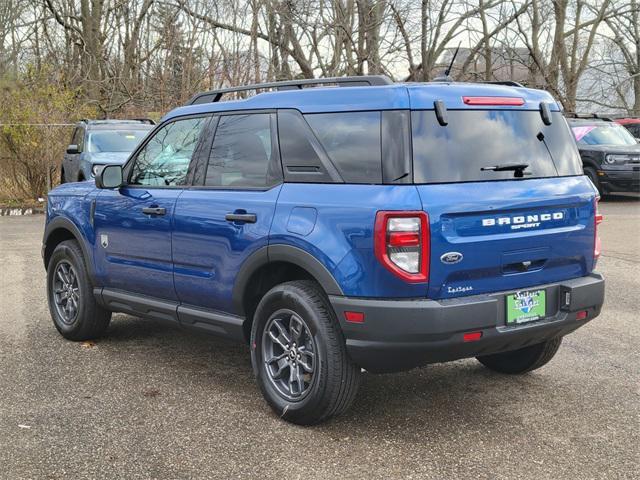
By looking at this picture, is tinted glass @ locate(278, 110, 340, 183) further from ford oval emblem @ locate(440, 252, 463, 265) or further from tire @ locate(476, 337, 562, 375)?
tire @ locate(476, 337, 562, 375)

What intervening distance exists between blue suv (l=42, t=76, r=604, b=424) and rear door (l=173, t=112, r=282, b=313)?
0.01m

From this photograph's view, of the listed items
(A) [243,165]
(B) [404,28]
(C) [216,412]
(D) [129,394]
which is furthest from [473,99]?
(B) [404,28]

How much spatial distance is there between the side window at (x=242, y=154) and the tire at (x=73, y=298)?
1.69 metres

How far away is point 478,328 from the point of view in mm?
3881

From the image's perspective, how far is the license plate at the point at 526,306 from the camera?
403 centimetres

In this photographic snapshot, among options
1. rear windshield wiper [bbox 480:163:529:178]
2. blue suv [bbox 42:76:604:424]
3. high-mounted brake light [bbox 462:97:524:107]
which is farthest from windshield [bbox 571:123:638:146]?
rear windshield wiper [bbox 480:163:529:178]

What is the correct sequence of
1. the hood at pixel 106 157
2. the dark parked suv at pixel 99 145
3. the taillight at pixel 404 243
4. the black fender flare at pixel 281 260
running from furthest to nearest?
the dark parked suv at pixel 99 145
the hood at pixel 106 157
the black fender flare at pixel 281 260
the taillight at pixel 404 243

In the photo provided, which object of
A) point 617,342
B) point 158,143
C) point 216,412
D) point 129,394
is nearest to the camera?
point 216,412

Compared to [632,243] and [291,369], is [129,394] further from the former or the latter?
[632,243]

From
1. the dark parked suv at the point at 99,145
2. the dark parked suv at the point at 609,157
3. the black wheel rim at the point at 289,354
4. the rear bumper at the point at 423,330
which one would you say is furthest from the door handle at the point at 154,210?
the dark parked suv at the point at 609,157

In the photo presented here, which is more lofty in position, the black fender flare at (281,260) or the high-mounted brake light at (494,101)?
the high-mounted brake light at (494,101)

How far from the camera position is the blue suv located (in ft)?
12.5

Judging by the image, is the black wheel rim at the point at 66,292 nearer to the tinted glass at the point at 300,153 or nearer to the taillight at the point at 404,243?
the tinted glass at the point at 300,153

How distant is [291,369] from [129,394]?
1149 millimetres
